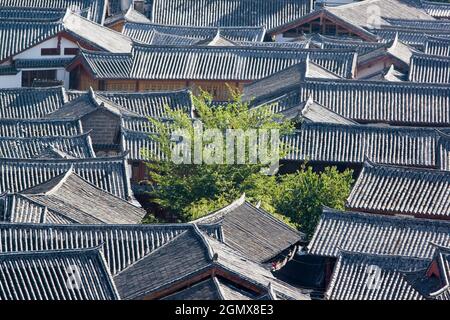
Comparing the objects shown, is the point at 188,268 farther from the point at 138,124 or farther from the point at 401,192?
the point at 138,124

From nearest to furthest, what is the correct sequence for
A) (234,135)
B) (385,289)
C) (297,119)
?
(385,289) → (234,135) → (297,119)

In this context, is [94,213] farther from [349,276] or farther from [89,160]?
[349,276]

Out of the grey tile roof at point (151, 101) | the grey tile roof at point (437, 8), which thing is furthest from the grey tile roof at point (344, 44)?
the grey tile roof at point (151, 101)

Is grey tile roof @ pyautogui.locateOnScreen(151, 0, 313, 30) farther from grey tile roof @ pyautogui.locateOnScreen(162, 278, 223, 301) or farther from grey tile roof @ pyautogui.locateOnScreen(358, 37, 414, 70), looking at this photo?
grey tile roof @ pyautogui.locateOnScreen(162, 278, 223, 301)

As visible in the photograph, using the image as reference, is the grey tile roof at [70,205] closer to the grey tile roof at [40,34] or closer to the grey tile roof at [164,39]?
the grey tile roof at [40,34]

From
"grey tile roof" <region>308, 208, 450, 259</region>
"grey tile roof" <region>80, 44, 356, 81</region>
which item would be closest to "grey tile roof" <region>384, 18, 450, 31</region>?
"grey tile roof" <region>80, 44, 356, 81</region>
